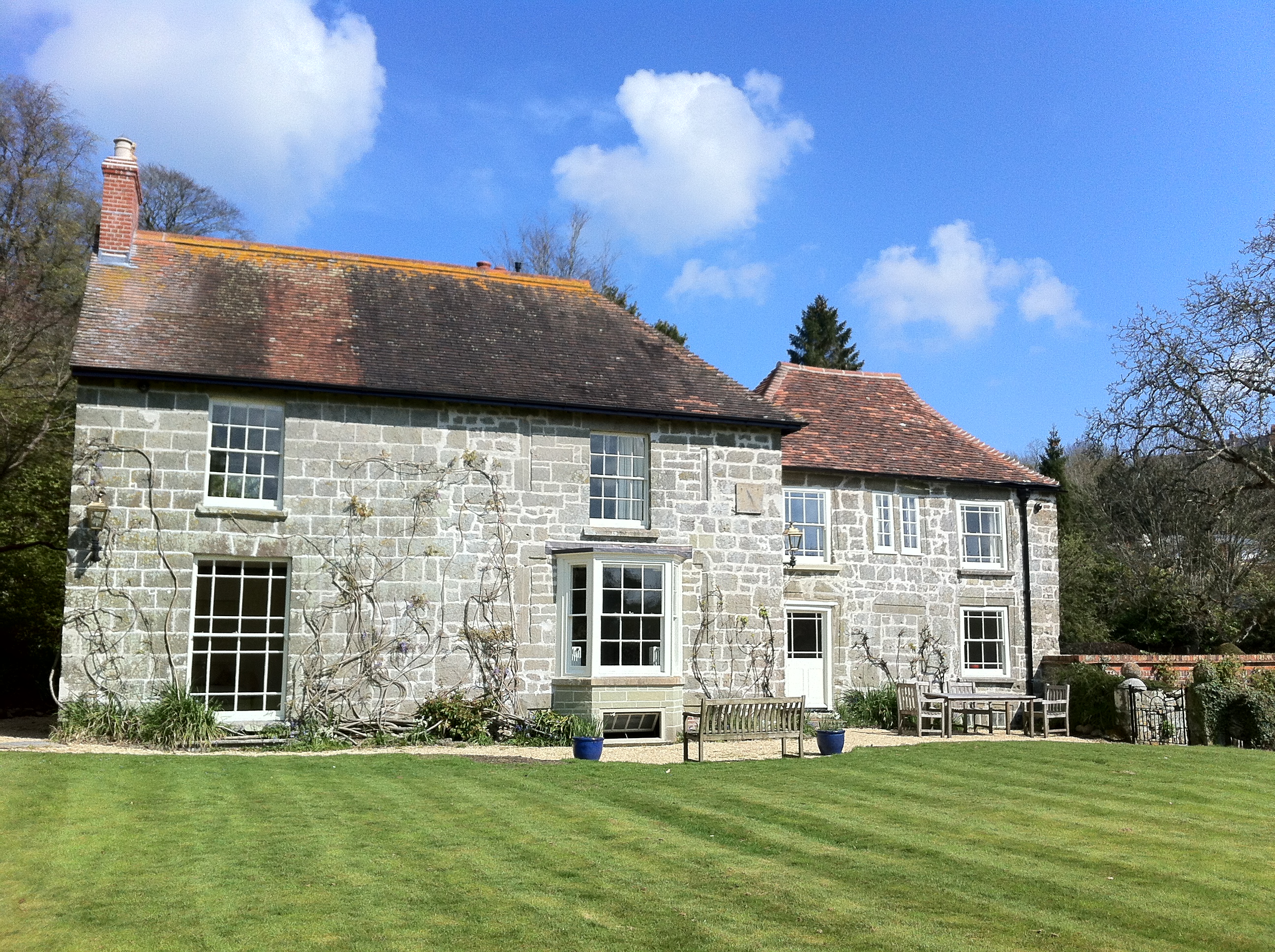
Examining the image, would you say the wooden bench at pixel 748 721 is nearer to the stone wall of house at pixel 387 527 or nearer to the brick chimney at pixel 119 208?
the stone wall of house at pixel 387 527

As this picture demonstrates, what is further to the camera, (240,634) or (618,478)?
(618,478)

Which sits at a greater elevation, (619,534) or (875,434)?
(875,434)

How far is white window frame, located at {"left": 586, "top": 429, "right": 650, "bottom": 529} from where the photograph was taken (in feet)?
60.2

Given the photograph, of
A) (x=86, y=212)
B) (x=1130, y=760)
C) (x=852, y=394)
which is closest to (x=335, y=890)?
(x=1130, y=760)

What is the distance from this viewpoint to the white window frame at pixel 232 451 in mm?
16188

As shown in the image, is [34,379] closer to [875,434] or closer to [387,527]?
[387,527]

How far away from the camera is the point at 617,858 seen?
28.1ft

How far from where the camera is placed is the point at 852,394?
2509 cm

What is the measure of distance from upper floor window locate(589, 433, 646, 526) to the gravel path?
157 inches

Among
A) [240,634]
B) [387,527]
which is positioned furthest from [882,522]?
[240,634]

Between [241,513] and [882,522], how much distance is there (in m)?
12.9

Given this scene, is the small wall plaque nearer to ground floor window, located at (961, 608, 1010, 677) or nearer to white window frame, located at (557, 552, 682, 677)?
white window frame, located at (557, 552, 682, 677)

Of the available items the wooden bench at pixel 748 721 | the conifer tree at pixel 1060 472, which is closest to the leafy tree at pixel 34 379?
A: the wooden bench at pixel 748 721

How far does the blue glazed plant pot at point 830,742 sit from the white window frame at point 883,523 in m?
7.04
